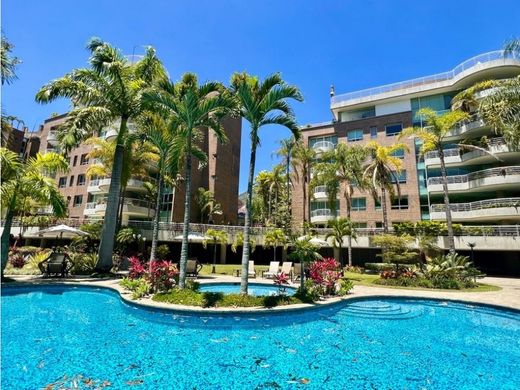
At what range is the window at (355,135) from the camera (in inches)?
1519

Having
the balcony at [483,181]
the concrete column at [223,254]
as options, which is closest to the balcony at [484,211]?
the balcony at [483,181]

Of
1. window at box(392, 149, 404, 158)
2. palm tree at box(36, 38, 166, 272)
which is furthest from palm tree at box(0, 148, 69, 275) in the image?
window at box(392, 149, 404, 158)

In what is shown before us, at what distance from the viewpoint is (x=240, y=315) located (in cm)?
1059

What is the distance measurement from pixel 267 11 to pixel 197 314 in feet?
46.3

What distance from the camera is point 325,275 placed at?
14422mm

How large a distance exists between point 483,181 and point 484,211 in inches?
122

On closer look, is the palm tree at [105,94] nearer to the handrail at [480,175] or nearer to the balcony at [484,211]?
A: the handrail at [480,175]

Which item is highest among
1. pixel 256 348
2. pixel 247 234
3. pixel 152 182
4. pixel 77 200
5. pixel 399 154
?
pixel 399 154

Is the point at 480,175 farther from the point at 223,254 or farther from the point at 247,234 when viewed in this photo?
the point at 247,234

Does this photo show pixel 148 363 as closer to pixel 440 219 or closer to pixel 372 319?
pixel 372 319

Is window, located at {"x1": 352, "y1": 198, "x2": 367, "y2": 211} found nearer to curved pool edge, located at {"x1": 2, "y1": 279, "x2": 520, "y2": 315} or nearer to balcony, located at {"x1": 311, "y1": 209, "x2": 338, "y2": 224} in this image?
balcony, located at {"x1": 311, "y1": 209, "x2": 338, "y2": 224}

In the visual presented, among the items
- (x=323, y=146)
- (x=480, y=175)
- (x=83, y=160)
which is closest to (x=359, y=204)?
(x=323, y=146)

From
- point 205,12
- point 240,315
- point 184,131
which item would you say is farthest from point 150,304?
point 205,12

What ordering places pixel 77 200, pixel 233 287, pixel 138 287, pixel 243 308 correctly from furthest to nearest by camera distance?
pixel 77 200 → pixel 233 287 → pixel 138 287 → pixel 243 308
